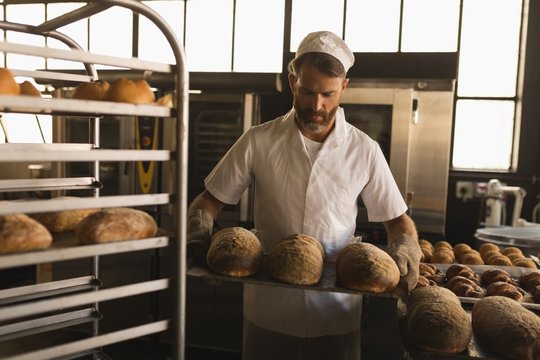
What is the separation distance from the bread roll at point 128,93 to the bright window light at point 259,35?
391 cm

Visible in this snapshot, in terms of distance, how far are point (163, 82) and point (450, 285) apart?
114 inches

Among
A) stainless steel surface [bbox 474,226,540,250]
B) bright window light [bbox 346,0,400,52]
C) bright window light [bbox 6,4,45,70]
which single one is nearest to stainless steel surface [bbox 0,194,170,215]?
stainless steel surface [bbox 474,226,540,250]

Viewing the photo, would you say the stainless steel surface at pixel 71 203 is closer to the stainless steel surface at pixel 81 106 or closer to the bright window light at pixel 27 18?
the stainless steel surface at pixel 81 106

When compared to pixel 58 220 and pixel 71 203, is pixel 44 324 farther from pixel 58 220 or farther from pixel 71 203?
pixel 71 203

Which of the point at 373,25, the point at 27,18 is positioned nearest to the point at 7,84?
the point at 373,25

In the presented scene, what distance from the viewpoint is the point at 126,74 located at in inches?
166

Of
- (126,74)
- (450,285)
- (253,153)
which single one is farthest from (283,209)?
(126,74)

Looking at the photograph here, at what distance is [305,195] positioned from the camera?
174 centimetres

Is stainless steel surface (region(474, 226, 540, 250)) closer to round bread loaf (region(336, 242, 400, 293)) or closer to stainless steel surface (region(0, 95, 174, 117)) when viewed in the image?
round bread loaf (region(336, 242, 400, 293))

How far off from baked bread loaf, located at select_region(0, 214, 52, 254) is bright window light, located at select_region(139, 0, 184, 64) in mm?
4282

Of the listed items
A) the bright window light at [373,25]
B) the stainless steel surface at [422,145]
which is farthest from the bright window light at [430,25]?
the stainless steel surface at [422,145]

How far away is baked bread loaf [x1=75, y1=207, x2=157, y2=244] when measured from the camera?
0.93 m

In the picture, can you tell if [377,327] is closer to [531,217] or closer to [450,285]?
[450,285]

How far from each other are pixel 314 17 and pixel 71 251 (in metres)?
4.16
